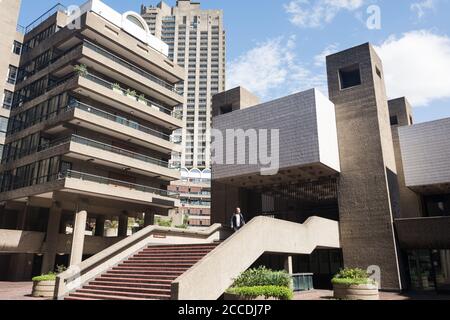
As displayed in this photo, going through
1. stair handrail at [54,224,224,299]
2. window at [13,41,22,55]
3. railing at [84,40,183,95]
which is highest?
window at [13,41,22,55]

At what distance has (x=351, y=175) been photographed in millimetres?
25203

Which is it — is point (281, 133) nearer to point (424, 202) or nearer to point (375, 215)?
point (375, 215)

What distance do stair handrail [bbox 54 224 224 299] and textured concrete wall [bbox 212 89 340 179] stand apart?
8.08m

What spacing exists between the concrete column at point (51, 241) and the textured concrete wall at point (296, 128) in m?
14.5

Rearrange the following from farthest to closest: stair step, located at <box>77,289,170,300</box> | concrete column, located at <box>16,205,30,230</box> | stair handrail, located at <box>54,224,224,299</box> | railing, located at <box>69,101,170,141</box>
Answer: concrete column, located at <box>16,205,30,230</box>
railing, located at <box>69,101,170,141</box>
stair handrail, located at <box>54,224,224,299</box>
stair step, located at <box>77,289,170,300</box>

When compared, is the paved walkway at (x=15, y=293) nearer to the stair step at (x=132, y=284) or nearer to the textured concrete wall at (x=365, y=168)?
the stair step at (x=132, y=284)

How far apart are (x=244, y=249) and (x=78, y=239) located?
58.9ft

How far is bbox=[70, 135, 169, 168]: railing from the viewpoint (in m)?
30.3

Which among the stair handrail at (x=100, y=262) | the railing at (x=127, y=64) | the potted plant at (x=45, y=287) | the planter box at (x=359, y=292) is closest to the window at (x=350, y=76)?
the planter box at (x=359, y=292)

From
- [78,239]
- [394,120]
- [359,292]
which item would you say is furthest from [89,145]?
[394,120]

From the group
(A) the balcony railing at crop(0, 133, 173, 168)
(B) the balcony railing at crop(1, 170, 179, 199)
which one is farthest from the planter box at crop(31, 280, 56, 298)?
(A) the balcony railing at crop(0, 133, 173, 168)

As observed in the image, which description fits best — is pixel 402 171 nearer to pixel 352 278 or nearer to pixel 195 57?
pixel 352 278

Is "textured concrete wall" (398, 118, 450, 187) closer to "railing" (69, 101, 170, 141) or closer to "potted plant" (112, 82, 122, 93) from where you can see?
"railing" (69, 101, 170, 141)

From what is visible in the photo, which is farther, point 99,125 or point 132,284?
point 99,125
